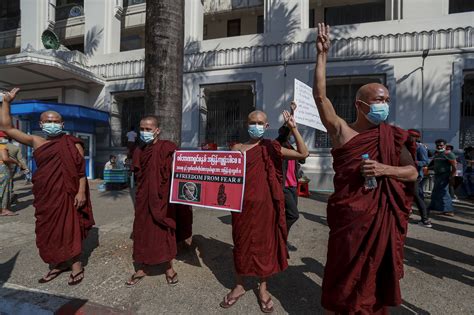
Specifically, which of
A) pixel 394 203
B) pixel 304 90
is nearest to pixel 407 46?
pixel 304 90

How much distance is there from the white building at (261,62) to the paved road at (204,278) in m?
5.35

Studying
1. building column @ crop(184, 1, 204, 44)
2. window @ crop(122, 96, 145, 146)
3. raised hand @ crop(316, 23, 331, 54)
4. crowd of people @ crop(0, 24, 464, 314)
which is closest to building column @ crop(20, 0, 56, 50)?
window @ crop(122, 96, 145, 146)

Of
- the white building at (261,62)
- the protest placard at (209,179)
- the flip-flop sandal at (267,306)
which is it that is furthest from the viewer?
the white building at (261,62)

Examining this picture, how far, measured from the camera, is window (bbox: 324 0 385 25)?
1187cm

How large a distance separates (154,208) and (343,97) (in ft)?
27.8

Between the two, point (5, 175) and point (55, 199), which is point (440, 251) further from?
point (5, 175)

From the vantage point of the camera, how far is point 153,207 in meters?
3.12

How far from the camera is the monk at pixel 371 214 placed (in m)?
1.99

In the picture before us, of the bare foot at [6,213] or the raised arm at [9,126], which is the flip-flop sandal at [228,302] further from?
the bare foot at [6,213]

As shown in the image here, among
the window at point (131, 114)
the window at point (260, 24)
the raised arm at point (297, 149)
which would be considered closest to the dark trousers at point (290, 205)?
the raised arm at point (297, 149)

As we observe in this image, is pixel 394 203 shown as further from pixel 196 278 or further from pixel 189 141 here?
pixel 189 141

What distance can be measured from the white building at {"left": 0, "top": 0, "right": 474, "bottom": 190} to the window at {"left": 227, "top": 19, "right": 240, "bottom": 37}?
4 centimetres

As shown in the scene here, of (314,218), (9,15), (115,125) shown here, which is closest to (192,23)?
(115,125)

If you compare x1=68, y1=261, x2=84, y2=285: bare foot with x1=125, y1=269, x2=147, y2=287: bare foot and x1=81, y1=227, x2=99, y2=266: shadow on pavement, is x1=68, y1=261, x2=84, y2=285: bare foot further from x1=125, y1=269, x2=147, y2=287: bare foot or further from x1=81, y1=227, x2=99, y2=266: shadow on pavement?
x1=125, y1=269, x2=147, y2=287: bare foot
